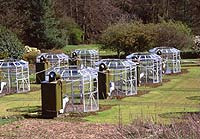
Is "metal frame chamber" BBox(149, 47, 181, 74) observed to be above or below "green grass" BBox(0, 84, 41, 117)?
above

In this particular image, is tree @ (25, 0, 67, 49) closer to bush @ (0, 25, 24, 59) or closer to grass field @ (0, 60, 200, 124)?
bush @ (0, 25, 24, 59)

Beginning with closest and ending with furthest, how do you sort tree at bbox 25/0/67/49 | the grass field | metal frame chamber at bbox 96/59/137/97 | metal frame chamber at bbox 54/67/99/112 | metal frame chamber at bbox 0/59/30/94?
the grass field, metal frame chamber at bbox 54/67/99/112, metal frame chamber at bbox 96/59/137/97, metal frame chamber at bbox 0/59/30/94, tree at bbox 25/0/67/49

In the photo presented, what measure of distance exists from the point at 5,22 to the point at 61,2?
1856cm

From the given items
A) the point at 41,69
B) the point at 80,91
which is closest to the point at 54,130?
the point at 80,91

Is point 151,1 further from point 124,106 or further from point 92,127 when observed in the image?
point 92,127

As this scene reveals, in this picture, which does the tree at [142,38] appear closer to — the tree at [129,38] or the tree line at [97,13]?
the tree at [129,38]

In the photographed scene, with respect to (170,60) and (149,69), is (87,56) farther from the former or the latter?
(149,69)

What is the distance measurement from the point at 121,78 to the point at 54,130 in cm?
924

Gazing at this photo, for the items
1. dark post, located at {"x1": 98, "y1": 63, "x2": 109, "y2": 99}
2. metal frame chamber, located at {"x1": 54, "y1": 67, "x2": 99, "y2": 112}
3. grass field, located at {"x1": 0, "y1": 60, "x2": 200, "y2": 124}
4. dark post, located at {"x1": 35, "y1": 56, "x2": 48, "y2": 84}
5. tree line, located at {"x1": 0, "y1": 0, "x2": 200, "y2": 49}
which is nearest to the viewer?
grass field, located at {"x1": 0, "y1": 60, "x2": 200, "y2": 124}

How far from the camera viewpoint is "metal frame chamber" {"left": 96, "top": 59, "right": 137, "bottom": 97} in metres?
21.2

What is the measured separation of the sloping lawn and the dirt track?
34.1 inches

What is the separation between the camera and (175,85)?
24.2 m

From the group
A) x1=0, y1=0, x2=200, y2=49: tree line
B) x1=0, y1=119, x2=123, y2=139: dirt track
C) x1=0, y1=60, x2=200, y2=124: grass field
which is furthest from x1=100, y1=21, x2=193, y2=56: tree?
x1=0, y1=119, x2=123, y2=139: dirt track

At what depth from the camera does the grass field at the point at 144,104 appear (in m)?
15.1
